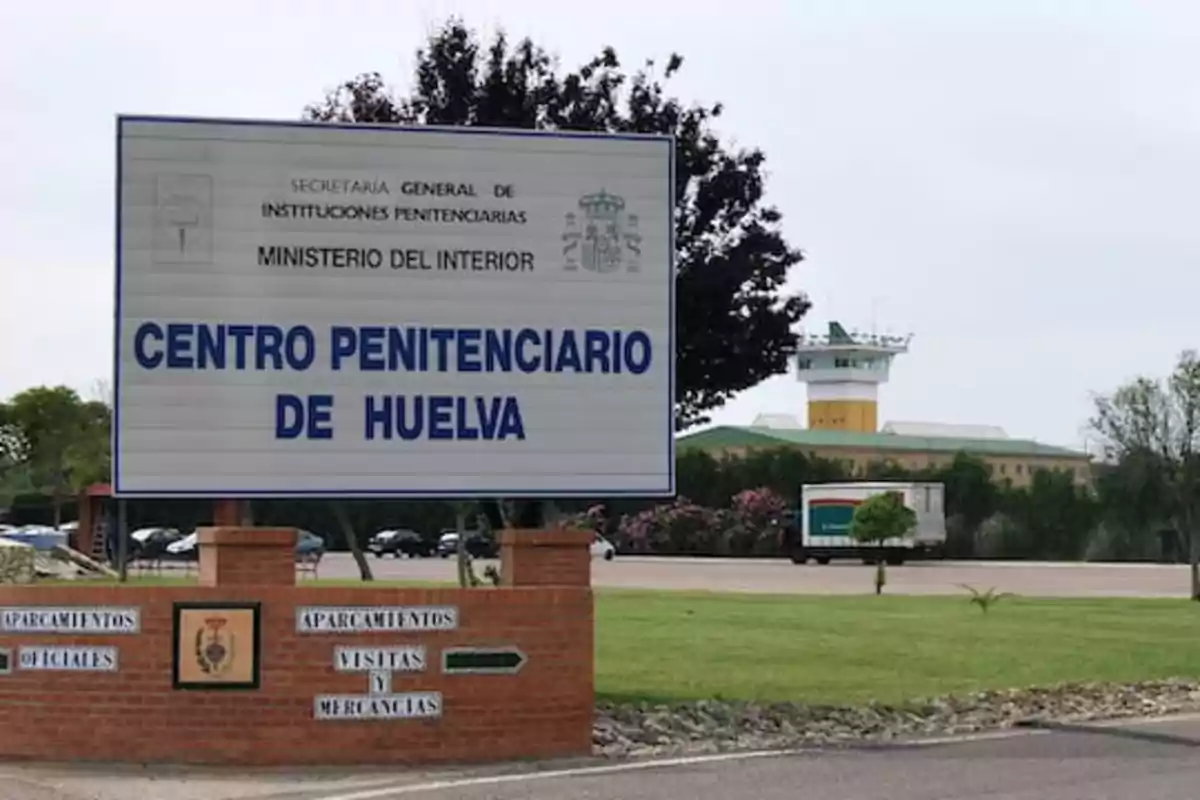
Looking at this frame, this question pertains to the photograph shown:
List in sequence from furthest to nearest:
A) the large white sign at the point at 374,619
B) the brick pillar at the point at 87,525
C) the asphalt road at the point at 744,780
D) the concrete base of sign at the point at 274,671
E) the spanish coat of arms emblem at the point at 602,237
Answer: the brick pillar at the point at 87,525 < the spanish coat of arms emblem at the point at 602,237 < the large white sign at the point at 374,619 < the concrete base of sign at the point at 274,671 < the asphalt road at the point at 744,780

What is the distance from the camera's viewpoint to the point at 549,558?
14031mm

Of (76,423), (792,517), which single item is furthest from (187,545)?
(792,517)

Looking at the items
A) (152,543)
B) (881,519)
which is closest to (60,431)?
(152,543)

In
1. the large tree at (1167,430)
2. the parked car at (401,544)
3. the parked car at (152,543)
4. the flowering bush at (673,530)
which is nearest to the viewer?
the large tree at (1167,430)

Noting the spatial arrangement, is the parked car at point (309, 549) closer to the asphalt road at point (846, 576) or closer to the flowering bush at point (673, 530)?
the asphalt road at point (846, 576)

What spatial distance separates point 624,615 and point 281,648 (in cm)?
1739

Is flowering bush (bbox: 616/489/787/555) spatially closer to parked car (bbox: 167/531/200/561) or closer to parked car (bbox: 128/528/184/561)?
parked car (bbox: 128/528/184/561)

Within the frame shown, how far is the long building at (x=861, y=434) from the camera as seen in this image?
94125 mm

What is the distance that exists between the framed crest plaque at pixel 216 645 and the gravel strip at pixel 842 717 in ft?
8.63

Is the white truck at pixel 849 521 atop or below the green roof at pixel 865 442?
below

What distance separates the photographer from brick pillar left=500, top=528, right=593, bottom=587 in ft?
45.9

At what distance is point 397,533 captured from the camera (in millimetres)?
74125

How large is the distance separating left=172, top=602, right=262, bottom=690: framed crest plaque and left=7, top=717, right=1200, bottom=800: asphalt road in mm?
688

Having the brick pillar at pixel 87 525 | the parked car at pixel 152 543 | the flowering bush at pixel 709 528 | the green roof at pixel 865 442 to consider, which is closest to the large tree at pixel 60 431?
the parked car at pixel 152 543
